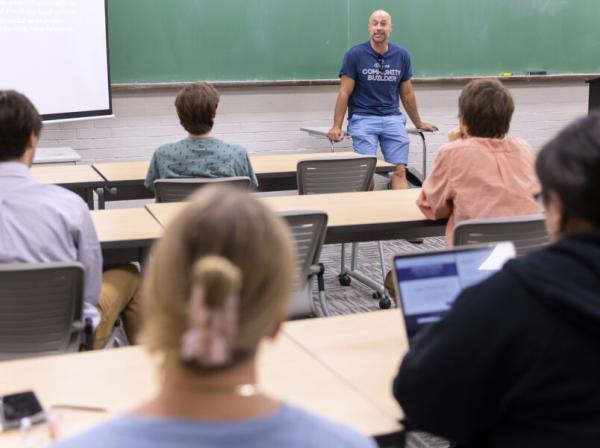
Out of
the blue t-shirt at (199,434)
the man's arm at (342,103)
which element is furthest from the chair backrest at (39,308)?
the man's arm at (342,103)

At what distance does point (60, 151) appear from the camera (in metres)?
5.89

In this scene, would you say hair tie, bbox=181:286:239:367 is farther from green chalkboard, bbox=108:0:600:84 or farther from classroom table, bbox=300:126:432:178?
green chalkboard, bbox=108:0:600:84

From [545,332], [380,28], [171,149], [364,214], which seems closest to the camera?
[545,332]

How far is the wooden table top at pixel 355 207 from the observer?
11.0ft

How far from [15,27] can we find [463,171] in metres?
3.71

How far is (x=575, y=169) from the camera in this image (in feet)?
4.04

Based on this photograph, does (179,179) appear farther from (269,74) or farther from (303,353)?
(269,74)

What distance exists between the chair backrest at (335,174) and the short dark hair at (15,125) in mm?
2024

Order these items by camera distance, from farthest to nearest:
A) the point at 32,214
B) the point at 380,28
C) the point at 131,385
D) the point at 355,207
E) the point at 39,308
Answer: the point at 380,28 < the point at 355,207 < the point at 32,214 < the point at 39,308 < the point at 131,385

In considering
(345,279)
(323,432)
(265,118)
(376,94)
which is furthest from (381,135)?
(323,432)

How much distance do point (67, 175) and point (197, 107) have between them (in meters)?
1.01

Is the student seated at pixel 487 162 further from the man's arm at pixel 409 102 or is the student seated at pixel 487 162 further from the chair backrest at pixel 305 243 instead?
the man's arm at pixel 409 102

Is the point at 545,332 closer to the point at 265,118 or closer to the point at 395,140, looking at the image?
the point at 395,140

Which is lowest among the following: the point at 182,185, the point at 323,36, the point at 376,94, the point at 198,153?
the point at 182,185
